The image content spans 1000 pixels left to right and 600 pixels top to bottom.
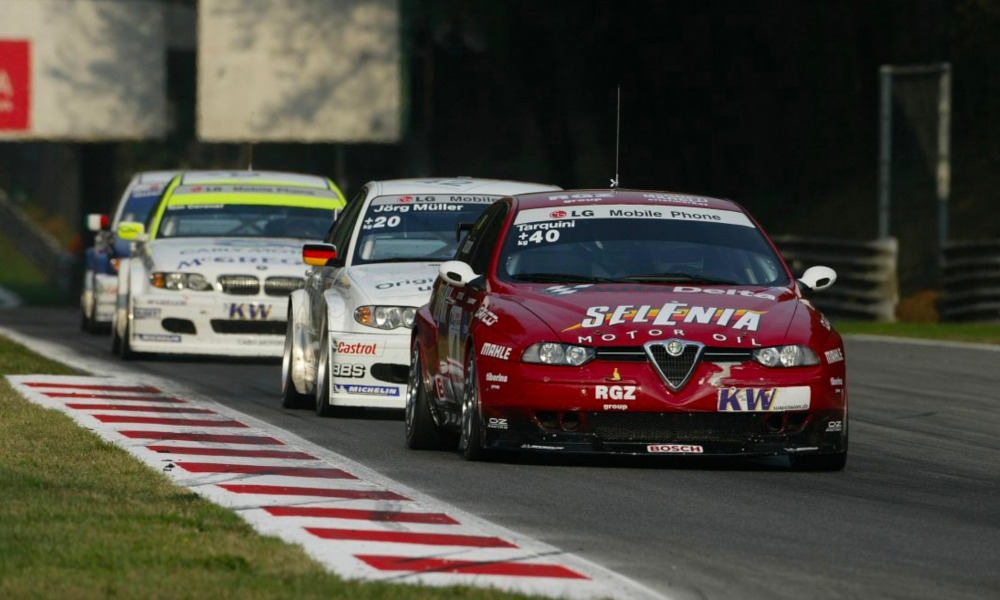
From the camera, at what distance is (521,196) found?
12453 mm

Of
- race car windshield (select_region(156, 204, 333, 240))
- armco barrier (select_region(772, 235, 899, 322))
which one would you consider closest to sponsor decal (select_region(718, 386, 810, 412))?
race car windshield (select_region(156, 204, 333, 240))

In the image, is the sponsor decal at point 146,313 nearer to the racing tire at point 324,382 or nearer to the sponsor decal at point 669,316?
the racing tire at point 324,382

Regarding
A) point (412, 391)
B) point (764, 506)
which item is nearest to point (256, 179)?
point (412, 391)

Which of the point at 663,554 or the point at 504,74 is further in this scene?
the point at 504,74

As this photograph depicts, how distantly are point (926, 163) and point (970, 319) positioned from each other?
651 cm

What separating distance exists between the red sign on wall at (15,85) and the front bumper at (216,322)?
25634mm

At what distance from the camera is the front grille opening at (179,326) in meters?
19.2

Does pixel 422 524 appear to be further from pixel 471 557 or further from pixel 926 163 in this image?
pixel 926 163

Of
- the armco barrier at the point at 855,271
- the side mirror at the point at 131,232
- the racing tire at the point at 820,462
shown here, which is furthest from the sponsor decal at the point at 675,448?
the armco barrier at the point at 855,271

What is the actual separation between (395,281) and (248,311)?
5068mm

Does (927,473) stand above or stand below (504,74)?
below

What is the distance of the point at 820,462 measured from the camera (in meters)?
11.3

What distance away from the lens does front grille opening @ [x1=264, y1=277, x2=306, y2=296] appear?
746 inches

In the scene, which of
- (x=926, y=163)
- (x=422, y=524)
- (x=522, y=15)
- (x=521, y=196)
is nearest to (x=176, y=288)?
(x=521, y=196)
